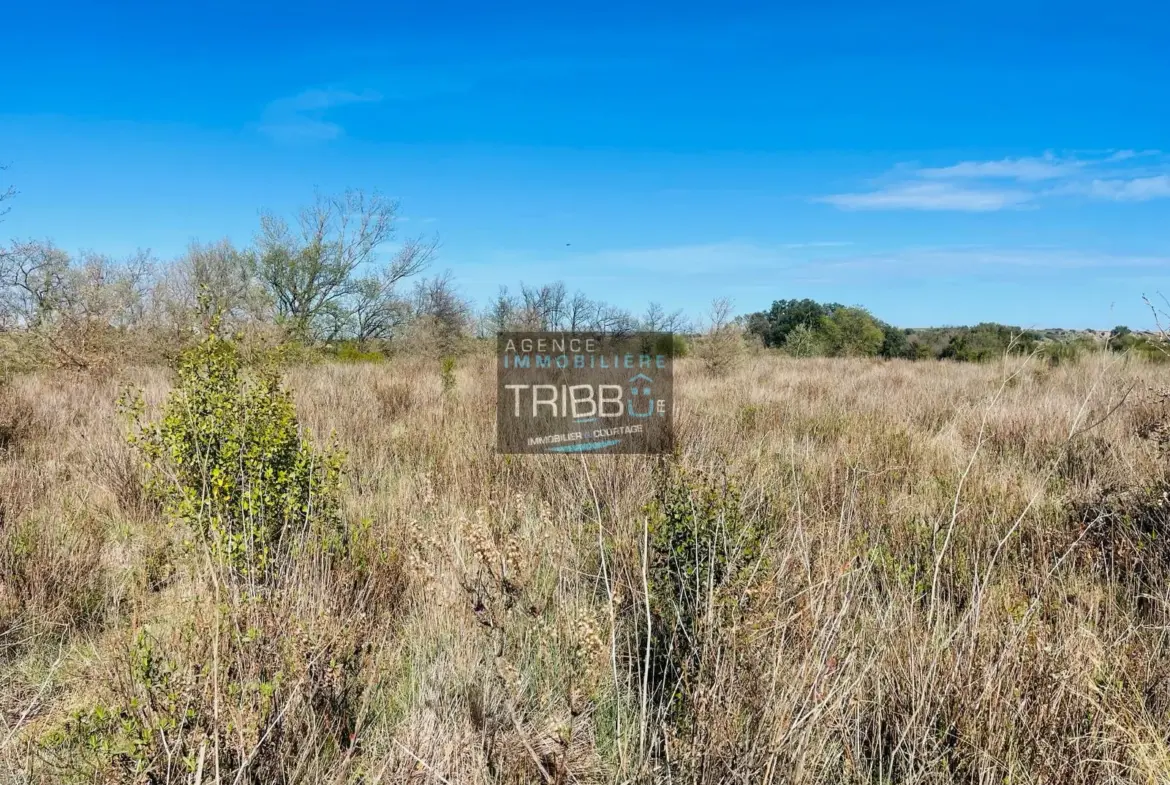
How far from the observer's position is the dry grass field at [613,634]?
169 cm

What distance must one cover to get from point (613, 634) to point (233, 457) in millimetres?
2354

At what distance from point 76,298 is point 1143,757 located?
1570 cm

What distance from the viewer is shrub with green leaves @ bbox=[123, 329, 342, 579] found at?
2.98 m

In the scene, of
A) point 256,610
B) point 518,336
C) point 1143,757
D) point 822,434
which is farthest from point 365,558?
point 518,336

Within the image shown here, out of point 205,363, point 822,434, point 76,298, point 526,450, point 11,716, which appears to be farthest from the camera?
point 76,298

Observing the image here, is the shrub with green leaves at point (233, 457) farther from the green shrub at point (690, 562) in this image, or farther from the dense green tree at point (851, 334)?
the dense green tree at point (851, 334)

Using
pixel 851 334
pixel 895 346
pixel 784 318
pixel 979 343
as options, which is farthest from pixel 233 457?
pixel 784 318

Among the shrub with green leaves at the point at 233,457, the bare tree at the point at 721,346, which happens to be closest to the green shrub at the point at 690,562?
the shrub with green leaves at the point at 233,457

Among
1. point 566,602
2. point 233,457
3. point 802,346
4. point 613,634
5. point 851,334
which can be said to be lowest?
point 566,602

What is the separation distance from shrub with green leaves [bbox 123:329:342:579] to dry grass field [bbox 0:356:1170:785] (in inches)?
9.3

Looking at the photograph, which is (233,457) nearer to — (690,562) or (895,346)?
(690,562)

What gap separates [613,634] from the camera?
4.96ft

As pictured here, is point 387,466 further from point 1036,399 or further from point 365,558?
point 1036,399

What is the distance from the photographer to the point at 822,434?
6371 millimetres
